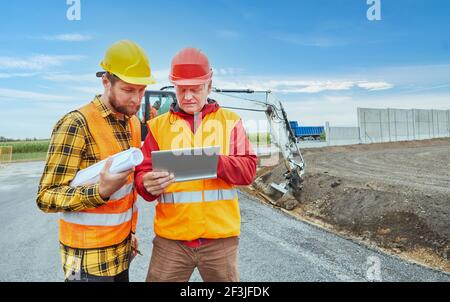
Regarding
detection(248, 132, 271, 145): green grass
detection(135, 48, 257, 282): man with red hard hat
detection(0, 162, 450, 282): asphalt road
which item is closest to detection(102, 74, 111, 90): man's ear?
detection(135, 48, 257, 282): man with red hard hat

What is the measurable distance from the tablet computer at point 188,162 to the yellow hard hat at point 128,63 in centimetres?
47

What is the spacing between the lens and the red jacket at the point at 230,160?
199 cm

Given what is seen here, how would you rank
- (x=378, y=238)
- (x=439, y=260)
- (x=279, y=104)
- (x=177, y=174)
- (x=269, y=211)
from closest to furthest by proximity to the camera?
(x=177, y=174) < (x=439, y=260) < (x=378, y=238) < (x=269, y=211) < (x=279, y=104)

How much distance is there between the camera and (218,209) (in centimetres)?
211

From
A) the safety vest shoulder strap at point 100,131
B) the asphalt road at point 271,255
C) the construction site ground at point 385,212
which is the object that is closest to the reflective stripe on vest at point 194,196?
the safety vest shoulder strap at point 100,131

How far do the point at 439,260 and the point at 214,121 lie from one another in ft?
15.3

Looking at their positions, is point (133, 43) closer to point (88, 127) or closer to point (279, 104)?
point (88, 127)

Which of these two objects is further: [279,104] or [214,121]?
[279,104]

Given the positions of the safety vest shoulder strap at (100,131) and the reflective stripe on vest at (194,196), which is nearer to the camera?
the safety vest shoulder strap at (100,131)

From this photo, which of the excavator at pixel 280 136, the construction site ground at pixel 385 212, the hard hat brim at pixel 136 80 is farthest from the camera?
the excavator at pixel 280 136

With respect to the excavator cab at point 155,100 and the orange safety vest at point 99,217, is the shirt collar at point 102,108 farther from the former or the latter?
the excavator cab at point 155,100

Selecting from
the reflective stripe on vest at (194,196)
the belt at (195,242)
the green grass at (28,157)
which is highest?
the reflective stripe on vest at (194,196)

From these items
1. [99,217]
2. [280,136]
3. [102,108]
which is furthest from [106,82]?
[280,136]
